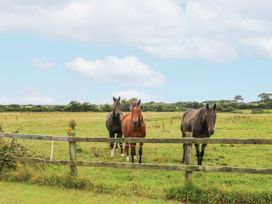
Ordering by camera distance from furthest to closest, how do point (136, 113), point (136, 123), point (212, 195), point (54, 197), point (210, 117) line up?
point (136, 123), point (136, 113), point (210, 117), point (54, 197), point (212, 195)

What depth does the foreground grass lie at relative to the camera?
1049cm

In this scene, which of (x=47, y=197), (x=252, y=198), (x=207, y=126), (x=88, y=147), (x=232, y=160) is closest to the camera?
(x=252, y=198)

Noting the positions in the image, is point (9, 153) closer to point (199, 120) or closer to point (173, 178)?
point (173, 178)

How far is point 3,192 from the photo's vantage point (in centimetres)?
1155

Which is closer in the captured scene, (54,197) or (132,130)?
(54,197)

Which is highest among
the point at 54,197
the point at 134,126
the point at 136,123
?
the point at 136,123

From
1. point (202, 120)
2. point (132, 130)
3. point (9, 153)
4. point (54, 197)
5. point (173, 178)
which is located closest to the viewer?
point (54, 197)

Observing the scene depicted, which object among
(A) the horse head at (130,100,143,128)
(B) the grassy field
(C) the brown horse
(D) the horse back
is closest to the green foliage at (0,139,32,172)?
(B) the grassy field

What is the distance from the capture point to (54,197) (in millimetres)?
10930

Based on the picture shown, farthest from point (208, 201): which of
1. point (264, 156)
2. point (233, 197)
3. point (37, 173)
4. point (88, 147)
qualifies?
point (88, 147)

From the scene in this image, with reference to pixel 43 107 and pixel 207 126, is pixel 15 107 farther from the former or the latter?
pixel 207 126

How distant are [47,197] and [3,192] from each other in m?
1.41

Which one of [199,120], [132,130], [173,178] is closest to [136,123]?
[132,130]

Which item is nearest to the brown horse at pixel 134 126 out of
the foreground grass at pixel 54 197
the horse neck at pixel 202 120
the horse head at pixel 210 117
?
the horse neck at pixel 202 120
